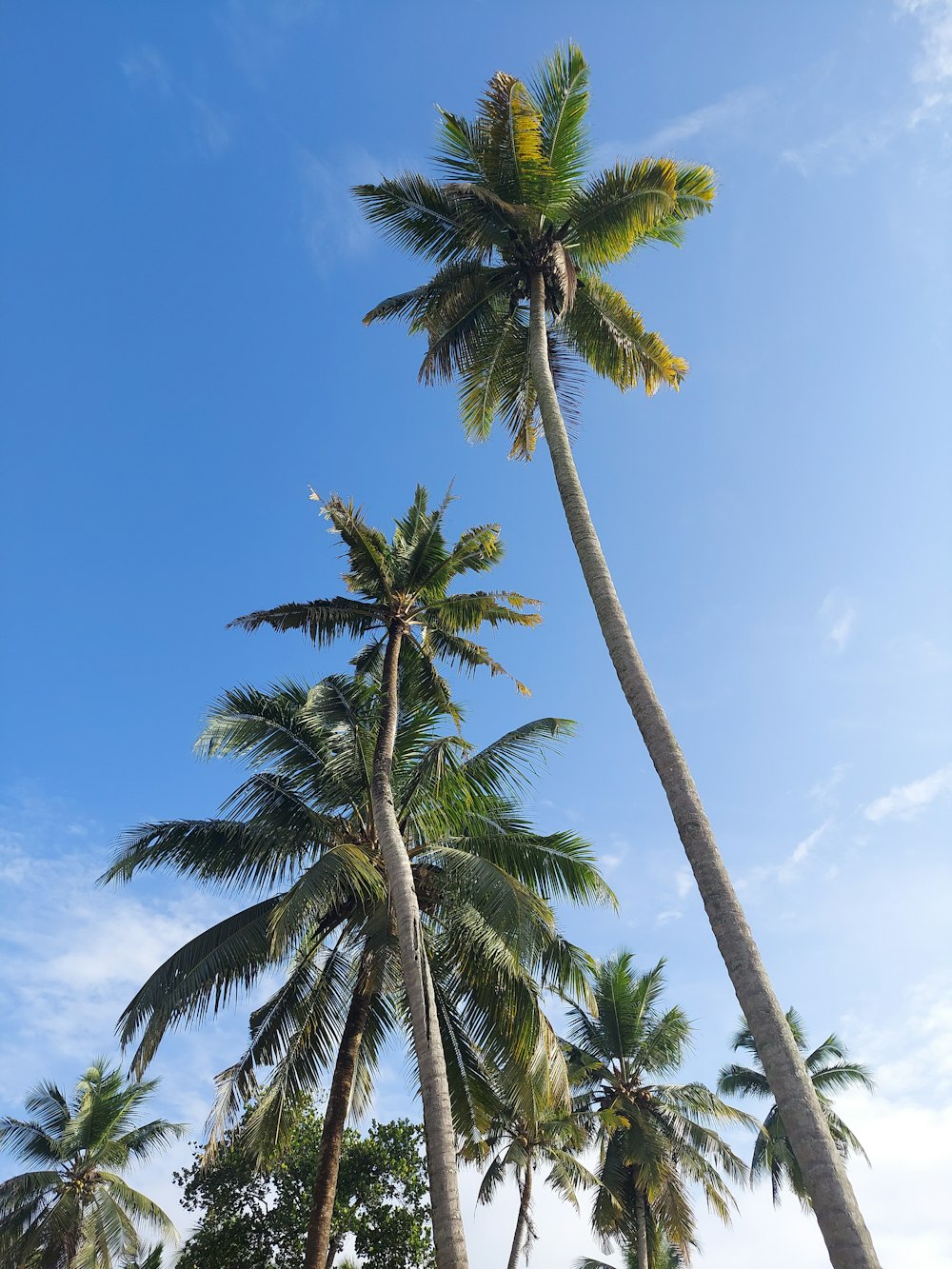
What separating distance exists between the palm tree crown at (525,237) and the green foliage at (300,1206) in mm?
16245

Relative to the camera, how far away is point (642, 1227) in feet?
83.8

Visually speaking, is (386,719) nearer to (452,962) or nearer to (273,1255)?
(452,962)

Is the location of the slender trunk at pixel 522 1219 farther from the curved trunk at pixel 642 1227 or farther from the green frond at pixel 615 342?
the green frond at pixel 615 342

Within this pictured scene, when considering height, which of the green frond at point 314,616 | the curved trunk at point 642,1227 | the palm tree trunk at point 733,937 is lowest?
the palm tree trunk at point 733,937

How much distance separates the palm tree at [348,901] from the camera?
13031 millimetres

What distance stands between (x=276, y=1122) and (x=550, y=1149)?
572 inches

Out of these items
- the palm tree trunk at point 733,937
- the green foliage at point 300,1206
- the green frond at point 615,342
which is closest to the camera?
the palm tree trunk at point 733,937

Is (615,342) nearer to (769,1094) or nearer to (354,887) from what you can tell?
(354,887)

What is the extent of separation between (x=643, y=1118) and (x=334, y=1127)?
52.6 ft

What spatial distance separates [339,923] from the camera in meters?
14.8

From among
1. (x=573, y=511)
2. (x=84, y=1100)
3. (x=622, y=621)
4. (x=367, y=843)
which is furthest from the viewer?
(x=84, y=1100)

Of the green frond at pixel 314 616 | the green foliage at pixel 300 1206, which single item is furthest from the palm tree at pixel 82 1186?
the green frond at pixel 314 616

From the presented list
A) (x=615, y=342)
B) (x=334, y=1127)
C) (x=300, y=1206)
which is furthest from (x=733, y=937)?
(x=300, y=1206)

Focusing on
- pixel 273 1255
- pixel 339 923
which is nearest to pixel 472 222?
pixel 339 923
